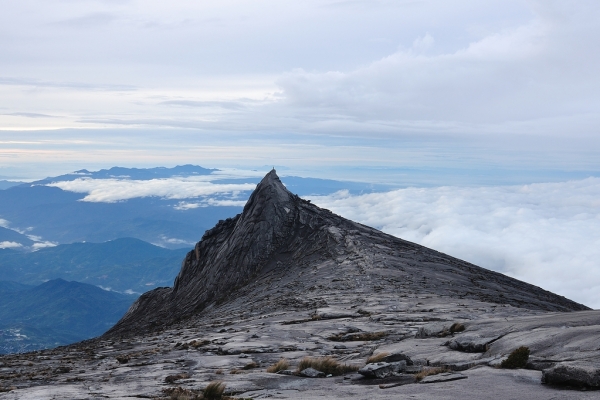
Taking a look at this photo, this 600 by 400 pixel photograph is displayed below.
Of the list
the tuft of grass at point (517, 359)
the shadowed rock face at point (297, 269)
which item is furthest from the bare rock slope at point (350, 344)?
the shadowed rock face at point (297, 269)

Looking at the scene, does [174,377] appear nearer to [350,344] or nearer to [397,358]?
[397,358]

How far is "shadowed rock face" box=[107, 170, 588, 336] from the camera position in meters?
51.7

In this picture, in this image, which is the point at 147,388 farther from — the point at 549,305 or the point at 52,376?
the point at 549,305

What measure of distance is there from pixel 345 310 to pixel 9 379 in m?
22.7

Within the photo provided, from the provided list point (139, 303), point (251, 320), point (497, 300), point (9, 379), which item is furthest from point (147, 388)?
point (139, 303)

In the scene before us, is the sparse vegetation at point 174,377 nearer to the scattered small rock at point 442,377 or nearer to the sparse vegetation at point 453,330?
the scattered small rock at point 442,377

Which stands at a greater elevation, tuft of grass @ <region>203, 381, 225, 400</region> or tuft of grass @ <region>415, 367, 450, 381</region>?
tuft of grass @ <region>415, 367, 450, 381</region>

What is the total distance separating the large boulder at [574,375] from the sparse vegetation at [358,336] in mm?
12655

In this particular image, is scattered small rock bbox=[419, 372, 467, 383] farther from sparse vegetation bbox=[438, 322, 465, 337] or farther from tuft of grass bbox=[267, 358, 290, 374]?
sparse vegetation bbox=[438, 322, 465, 337]

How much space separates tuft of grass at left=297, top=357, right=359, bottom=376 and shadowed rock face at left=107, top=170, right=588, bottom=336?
75.2ft

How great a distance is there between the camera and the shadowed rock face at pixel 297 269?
169ft

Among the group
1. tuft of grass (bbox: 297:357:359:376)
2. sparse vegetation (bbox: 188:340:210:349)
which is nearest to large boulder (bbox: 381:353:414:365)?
tuft of grass (bbox: 297:357:359:376)

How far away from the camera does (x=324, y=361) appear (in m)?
20.0

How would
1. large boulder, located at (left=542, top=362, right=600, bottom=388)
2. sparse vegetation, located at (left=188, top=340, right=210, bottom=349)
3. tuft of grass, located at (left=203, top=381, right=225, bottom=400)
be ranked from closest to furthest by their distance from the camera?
large boulder, located at (left=542, top=362, right=600, bottom=388) < tuft of grass, located at (left=203, top=381, right=225, bottom=400) < sparse vegetation, located at (left=188, top=340, right=210, bottom=349)
